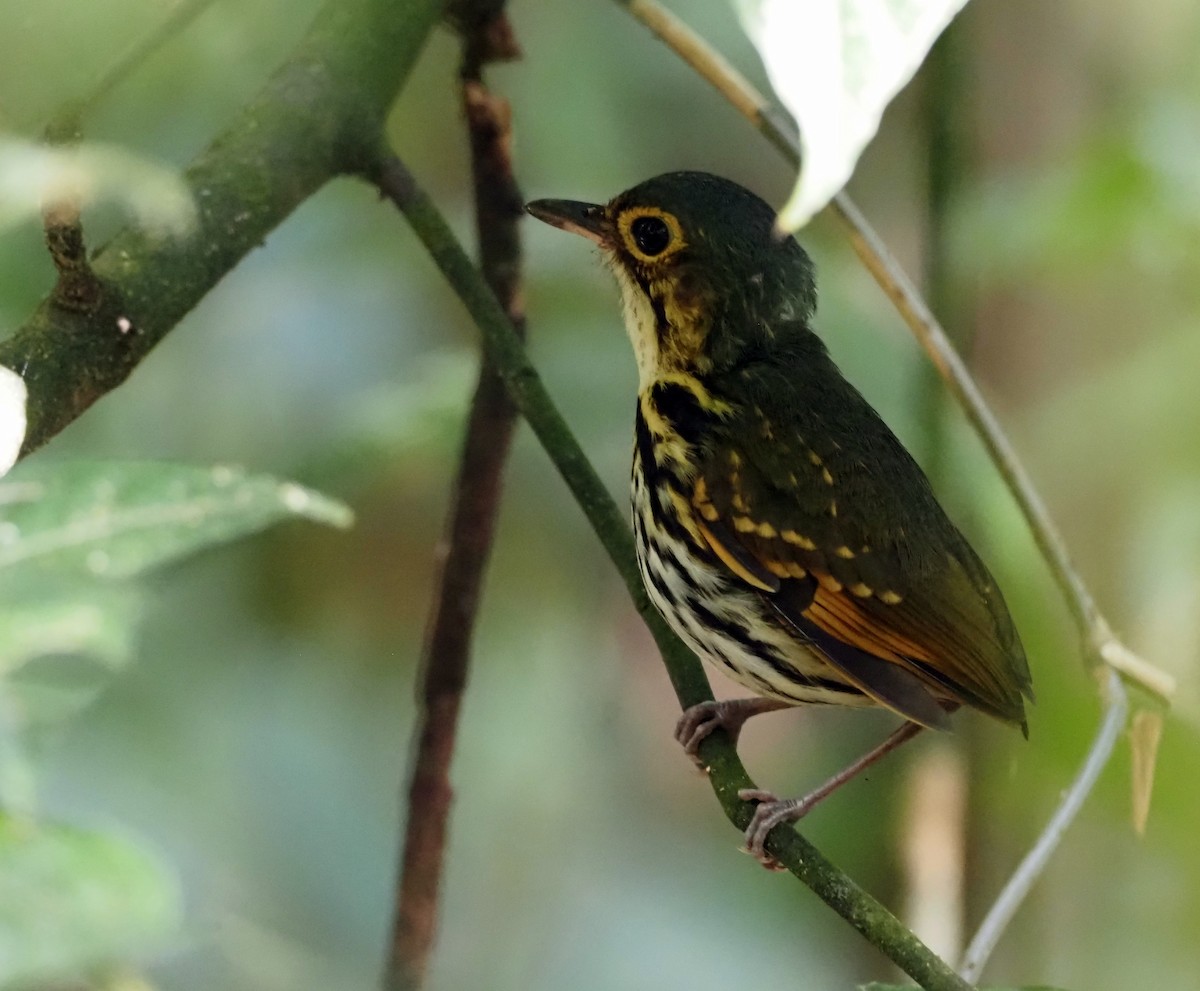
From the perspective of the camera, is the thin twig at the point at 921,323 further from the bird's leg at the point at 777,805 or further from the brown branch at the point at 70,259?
the brown branch at the point at 70,259

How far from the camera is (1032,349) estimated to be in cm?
333

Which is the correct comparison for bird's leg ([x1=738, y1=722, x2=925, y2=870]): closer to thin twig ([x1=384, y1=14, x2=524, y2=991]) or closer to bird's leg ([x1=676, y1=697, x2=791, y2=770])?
bird's leg ([x1=676, y1=697, x2=791, y2=770])

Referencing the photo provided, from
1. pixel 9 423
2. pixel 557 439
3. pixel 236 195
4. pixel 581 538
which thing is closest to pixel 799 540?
pixel 557 439

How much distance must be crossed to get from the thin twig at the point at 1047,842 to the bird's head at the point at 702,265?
60 cm

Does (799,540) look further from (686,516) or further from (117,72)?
(117,72)

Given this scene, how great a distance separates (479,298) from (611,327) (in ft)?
2.31

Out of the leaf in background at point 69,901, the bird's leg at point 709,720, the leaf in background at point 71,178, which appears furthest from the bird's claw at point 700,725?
the leaf in background at point 71,178

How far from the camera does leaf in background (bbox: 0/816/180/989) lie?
1123 mm

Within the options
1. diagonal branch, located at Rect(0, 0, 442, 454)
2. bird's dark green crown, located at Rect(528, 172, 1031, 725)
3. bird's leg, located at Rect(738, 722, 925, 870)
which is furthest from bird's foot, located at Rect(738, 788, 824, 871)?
diagonal branch, located at Rect(0, 0, 442, 454)

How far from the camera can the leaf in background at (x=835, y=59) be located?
669 mm

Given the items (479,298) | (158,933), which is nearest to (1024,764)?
(479,298)

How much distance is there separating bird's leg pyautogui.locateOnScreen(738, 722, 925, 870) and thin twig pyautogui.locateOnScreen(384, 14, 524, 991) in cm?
48

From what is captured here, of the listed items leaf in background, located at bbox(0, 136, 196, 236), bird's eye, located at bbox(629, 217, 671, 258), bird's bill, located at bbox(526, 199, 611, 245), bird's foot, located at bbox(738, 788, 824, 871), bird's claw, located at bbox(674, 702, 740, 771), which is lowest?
bird's foot, located at bbox(738, 788, 824, 871)

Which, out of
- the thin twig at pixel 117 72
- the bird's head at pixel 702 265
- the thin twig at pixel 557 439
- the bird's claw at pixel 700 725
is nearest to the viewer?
the thin twig at pixel 117 72
